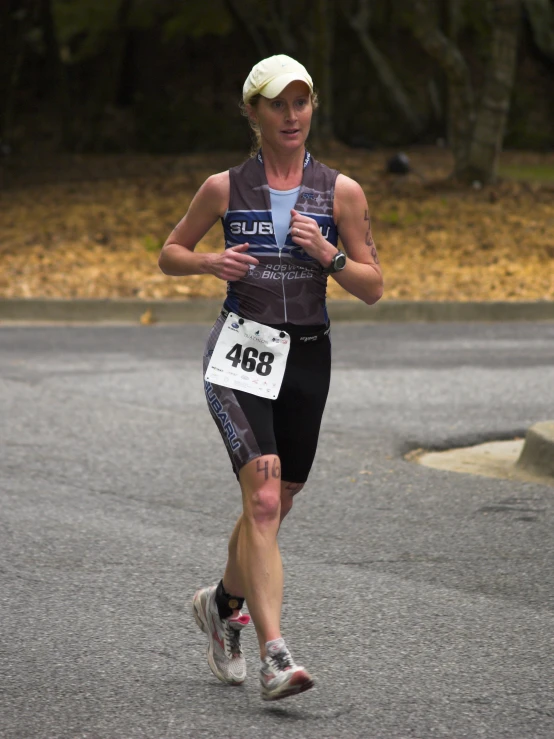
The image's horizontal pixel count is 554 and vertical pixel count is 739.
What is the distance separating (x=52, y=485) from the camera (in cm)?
777

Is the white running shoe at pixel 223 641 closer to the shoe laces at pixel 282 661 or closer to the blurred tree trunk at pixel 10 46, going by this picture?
the shoe laces at pixel 282 661

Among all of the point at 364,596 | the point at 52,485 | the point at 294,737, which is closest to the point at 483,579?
the point at 364,596

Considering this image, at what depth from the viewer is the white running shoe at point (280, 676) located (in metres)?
4.30

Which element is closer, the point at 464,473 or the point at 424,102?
the point at 464,473

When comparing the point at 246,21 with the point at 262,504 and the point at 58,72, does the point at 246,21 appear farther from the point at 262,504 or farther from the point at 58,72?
the point at 262,504

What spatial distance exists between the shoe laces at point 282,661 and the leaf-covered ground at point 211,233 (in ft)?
38.1

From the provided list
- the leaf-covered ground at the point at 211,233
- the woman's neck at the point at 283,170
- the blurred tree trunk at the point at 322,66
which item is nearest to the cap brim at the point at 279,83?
the woman's neck at the point at 283,170

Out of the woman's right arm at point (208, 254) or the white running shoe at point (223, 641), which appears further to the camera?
the white running shoe at point (223, 641)

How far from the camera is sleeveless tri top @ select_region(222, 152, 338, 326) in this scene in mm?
4656

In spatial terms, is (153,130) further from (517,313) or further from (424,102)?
(517,313)

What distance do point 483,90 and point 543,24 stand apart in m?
12.4

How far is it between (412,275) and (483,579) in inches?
447

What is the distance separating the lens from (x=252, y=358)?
15.2ft

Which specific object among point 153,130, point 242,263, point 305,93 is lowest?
point 153,130
